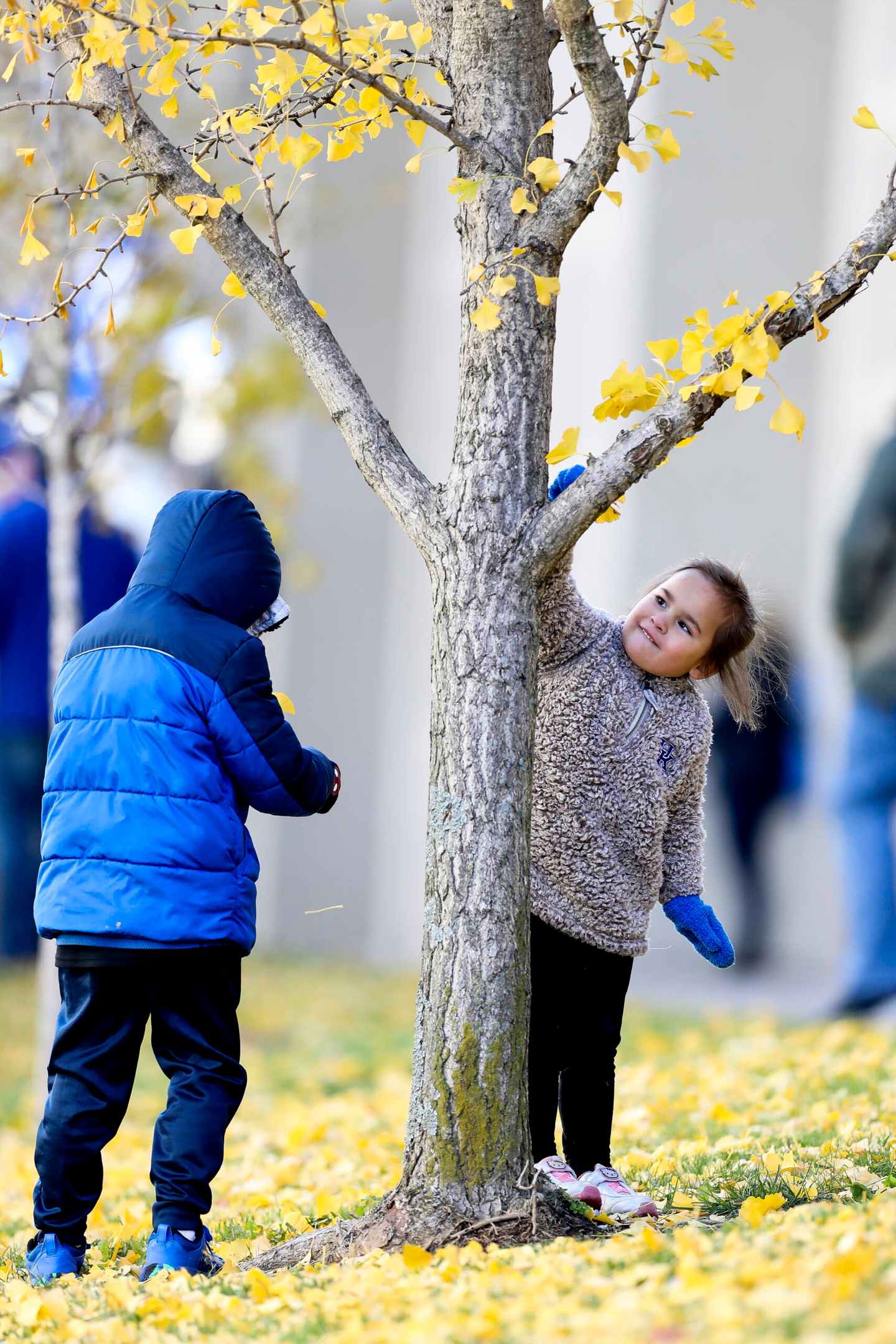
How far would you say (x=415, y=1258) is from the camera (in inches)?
89.7

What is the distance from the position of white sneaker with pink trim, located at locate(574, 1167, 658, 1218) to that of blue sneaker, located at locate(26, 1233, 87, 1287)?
39.3 inches

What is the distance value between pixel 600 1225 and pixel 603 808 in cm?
82

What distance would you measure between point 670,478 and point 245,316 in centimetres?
337

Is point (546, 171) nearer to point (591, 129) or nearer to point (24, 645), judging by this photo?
point (591, 129)

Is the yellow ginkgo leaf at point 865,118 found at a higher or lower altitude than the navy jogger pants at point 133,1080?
higher

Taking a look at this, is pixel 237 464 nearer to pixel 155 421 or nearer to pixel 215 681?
pixel 155 421

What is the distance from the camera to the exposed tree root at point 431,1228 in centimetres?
241

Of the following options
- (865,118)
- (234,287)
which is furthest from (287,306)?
(865,118)

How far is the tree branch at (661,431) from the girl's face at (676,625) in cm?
33

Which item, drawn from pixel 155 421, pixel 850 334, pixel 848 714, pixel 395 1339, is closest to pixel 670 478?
pixel 850 334

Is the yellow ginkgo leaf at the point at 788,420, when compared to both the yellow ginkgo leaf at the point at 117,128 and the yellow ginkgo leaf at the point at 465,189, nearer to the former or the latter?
the yellow ginkgo leaf at the point at 465,189

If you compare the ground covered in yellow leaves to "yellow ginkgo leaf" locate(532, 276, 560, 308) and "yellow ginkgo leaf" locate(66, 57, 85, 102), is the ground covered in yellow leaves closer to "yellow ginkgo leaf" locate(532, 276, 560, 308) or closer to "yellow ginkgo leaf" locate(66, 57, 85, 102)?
"yellow ginkgo leaf" locate(532, 276, 560, 308)

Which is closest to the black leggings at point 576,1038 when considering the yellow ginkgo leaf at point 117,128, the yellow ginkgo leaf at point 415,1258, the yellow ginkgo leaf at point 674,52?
the yellow ginkgo leaf at point 415,1258

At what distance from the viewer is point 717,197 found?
8.12 meters
